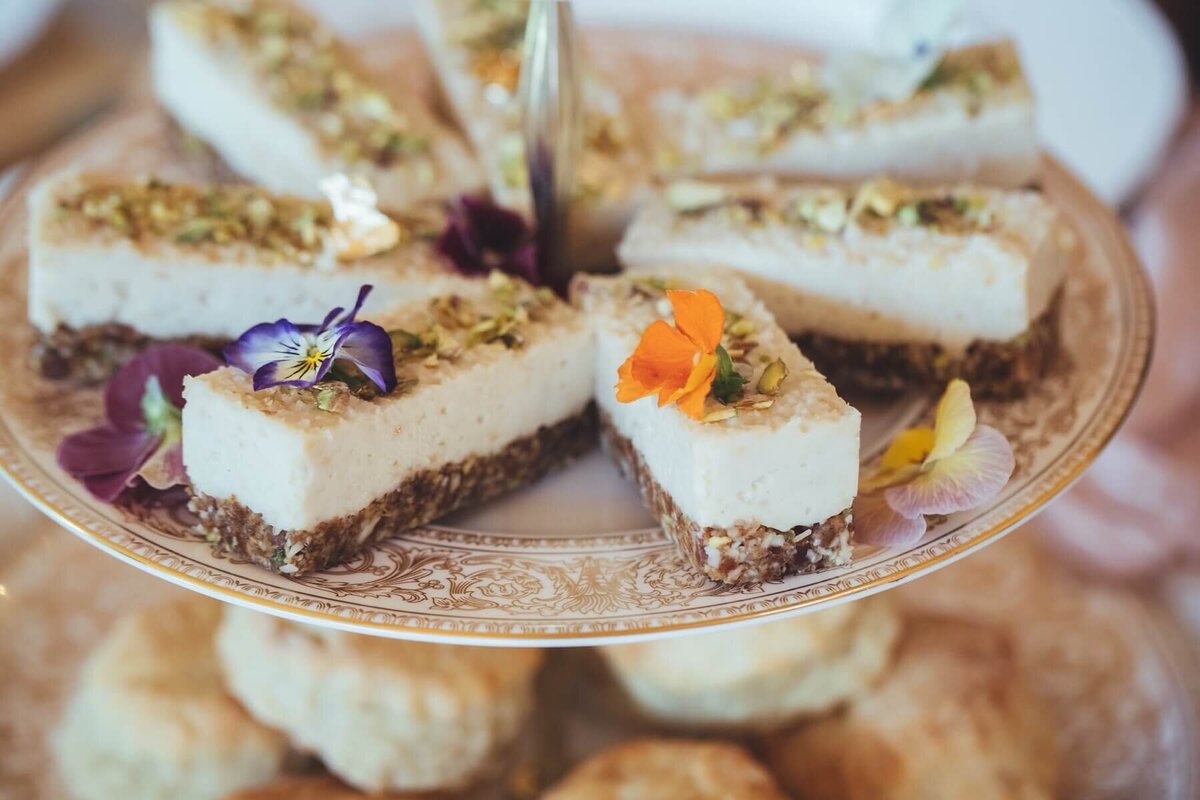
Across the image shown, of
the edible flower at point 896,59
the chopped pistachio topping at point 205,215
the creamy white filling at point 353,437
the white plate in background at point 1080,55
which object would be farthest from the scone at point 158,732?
the white plate in background at point 1080,55

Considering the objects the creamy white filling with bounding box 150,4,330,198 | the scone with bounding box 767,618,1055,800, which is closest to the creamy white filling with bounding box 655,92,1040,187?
the creamy white filling with bounding box 150,4,330,198

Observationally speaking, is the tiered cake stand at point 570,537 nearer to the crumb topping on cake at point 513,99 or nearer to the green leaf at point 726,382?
the green leaf at point 726,382

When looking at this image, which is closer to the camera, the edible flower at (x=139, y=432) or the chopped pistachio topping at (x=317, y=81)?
the edible flower at (x=139, y=432)

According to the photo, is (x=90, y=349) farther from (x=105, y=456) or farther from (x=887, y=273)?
(x=887, y=273)

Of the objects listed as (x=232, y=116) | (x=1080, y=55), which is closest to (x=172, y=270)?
(x=232, y=116)

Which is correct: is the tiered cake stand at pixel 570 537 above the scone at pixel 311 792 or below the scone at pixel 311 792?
above

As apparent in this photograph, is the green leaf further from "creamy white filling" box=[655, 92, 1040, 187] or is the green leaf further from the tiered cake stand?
"creamy white filling" box=[655, 92, 1040, 187]

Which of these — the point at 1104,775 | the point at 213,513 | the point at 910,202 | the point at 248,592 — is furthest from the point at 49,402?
the point at 1104,775
